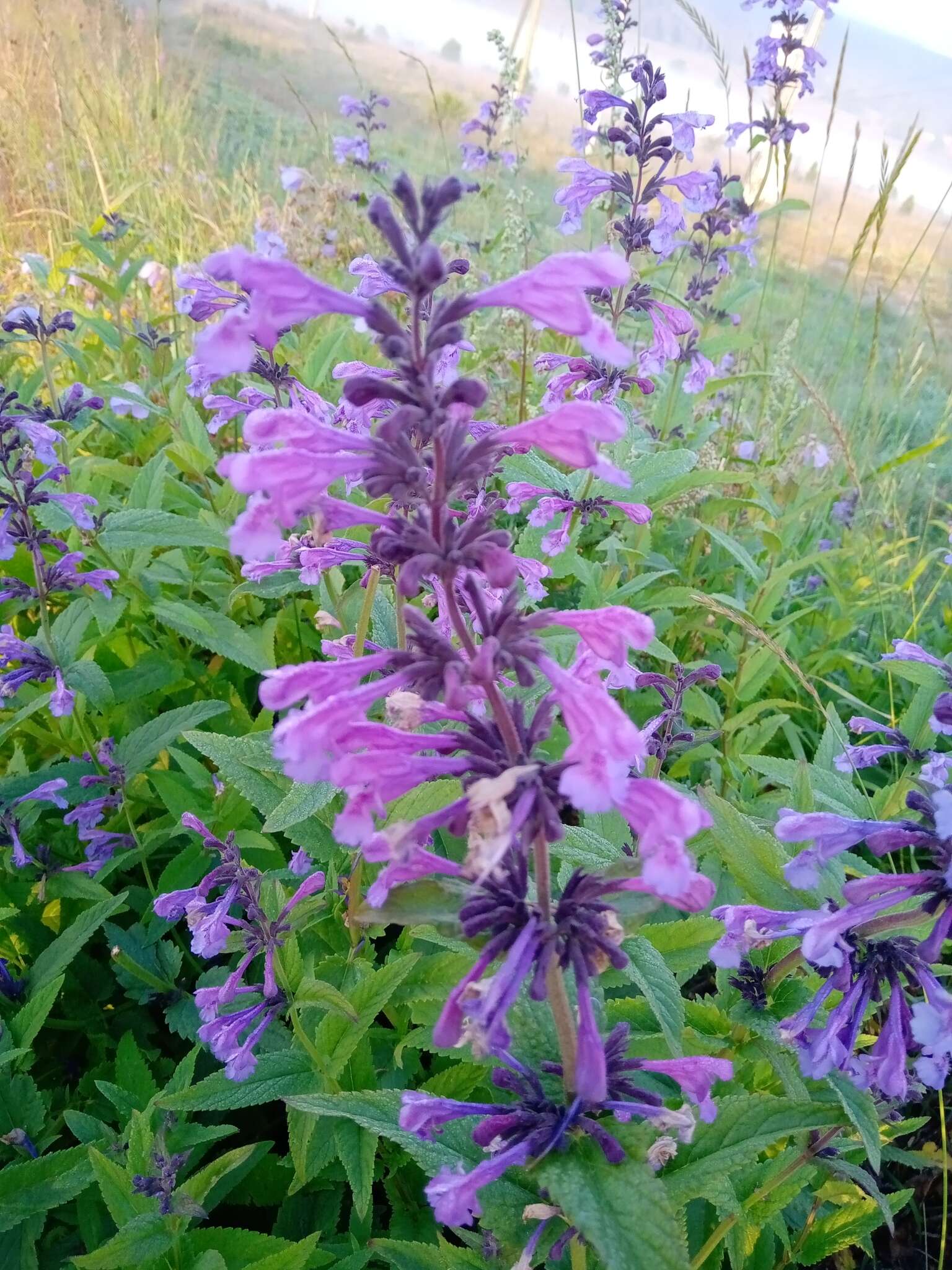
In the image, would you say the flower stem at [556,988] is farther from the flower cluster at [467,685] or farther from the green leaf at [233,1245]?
the green leaf at [233,1245]

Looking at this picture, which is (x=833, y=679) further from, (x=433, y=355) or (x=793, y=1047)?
(x=433, y=355)

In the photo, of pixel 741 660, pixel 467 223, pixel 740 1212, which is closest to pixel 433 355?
pixel 740 1212

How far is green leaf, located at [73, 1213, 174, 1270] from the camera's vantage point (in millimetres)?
1865

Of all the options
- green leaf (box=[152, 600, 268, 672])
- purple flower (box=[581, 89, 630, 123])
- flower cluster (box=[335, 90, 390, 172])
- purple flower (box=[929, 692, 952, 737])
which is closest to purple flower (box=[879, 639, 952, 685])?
purple flower (box=[929, 692, 952, 737])

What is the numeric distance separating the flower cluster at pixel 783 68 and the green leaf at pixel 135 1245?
20.1 ft

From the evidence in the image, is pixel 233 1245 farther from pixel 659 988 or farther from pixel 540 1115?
pixel 659 988

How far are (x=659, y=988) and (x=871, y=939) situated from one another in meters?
0.45

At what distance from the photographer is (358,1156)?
2.04 m

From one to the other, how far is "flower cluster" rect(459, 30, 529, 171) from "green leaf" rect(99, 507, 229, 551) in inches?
207

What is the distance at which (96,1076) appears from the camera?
2.73 meters

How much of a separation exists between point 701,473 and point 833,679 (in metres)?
1.88

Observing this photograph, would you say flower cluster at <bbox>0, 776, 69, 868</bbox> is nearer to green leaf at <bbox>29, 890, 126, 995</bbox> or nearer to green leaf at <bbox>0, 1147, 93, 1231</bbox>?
green leaf at <bbox>29, 890, 126, 995</bbox>

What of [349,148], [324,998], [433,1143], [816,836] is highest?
[349,148]

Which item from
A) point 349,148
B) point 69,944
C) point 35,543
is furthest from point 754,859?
point 349,148
